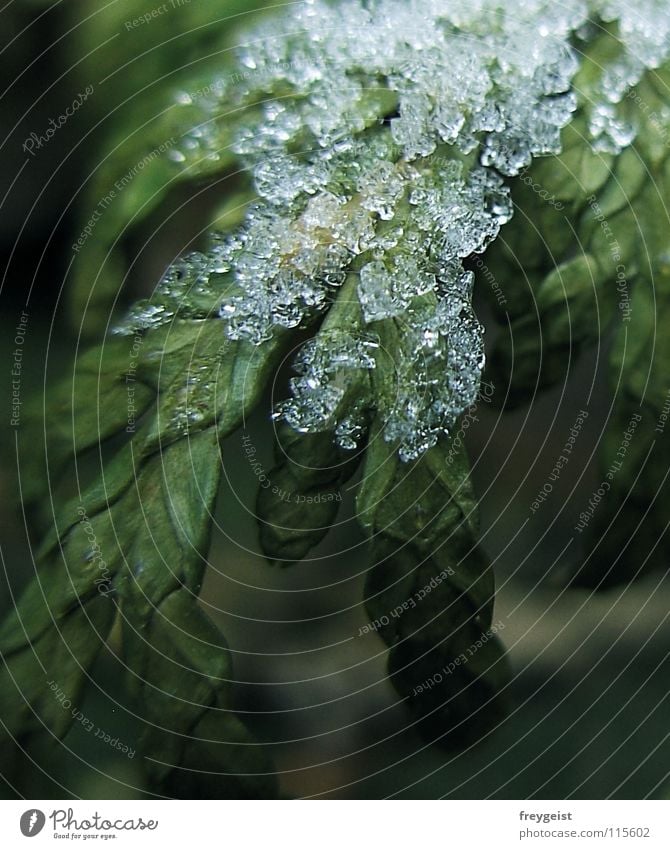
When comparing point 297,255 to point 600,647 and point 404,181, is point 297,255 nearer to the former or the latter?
point 404,181

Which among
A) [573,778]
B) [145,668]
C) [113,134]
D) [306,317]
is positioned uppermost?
[113,134]

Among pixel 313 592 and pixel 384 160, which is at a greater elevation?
pixel 384 160

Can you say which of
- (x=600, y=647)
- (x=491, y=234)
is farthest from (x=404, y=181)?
(x=600, y=647)
